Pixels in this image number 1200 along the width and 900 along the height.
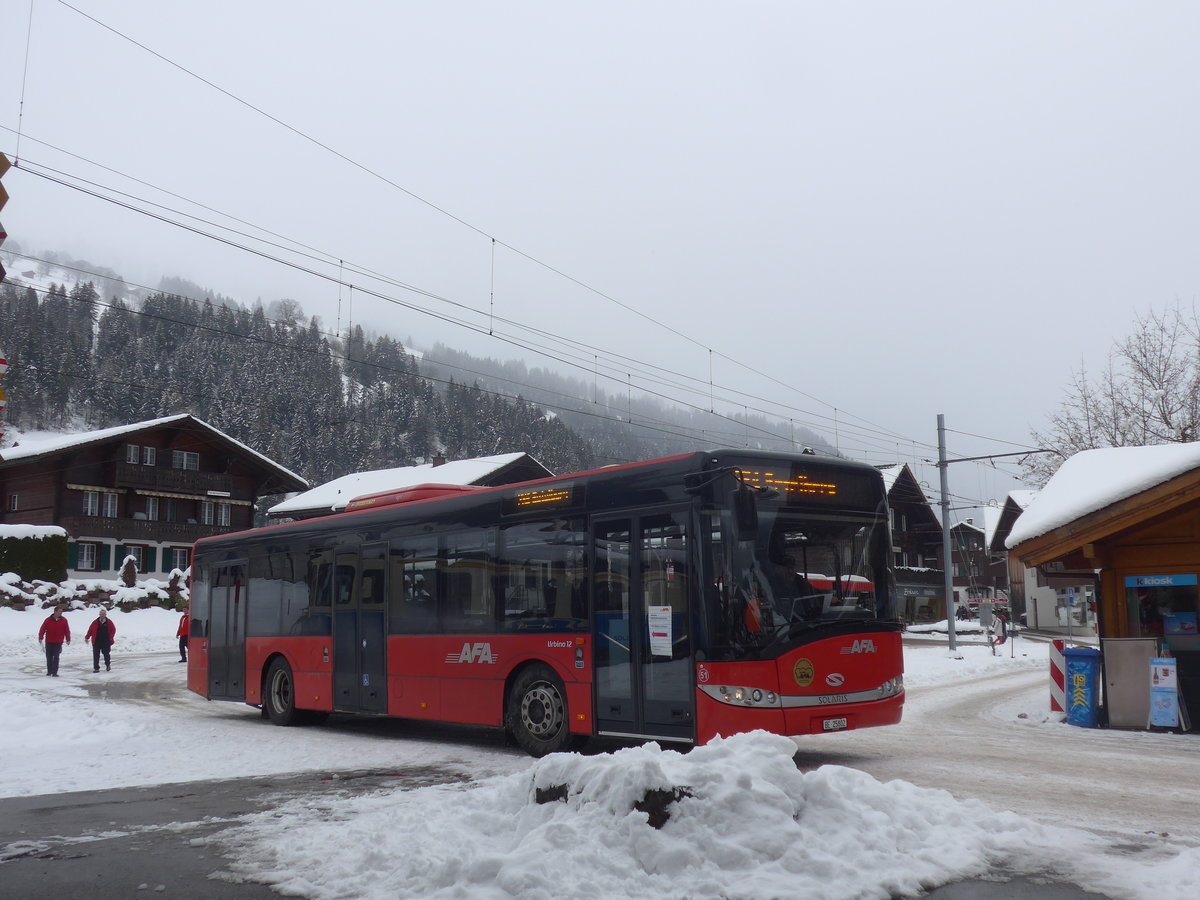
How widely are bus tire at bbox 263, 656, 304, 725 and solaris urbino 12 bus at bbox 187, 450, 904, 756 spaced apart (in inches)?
70.1

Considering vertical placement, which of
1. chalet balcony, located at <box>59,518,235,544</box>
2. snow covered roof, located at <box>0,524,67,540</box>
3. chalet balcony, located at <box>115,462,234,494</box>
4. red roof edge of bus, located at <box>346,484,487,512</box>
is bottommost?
red roof edge of bus, located at <box>346,484,487,512</box>

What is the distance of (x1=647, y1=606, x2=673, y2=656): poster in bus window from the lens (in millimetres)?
9945

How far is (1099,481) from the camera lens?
50.8 ft

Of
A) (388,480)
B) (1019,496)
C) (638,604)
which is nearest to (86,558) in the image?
(388,480)

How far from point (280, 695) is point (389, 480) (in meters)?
44.8

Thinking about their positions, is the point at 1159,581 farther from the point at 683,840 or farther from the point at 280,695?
the point at 280,695

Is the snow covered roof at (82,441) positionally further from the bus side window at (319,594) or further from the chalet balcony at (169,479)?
the bus side window at (319,594)

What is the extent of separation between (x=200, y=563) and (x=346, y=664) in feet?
17.4

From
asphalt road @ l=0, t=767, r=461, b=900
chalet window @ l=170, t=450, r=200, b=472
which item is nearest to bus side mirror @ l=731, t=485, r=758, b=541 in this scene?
asphalt road @ l=0, t=767, r=461, b=900

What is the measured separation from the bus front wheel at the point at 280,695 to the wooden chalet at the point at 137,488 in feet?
140

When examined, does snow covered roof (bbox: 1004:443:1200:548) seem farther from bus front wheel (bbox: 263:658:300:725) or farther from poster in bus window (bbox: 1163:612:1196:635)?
bus front wheel (bbox: 263:658:300:725)

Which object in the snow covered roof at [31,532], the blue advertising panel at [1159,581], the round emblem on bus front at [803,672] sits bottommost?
the round emblem on bus front at [803,672]

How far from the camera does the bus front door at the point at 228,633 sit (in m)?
16.8

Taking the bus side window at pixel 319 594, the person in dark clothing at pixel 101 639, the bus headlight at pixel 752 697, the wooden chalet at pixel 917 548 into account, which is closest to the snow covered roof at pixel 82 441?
the person in dark clothing at pixel 101 639
